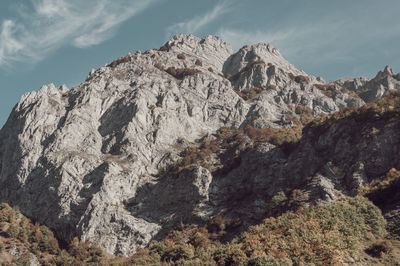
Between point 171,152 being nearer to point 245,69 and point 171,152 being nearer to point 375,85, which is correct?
point 245,69

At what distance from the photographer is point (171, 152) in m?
74.9

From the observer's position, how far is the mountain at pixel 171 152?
5109 cm

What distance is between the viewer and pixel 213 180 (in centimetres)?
6194

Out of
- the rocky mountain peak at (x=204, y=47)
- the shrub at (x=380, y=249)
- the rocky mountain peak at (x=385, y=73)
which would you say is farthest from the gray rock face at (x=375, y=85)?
the shrub at (x=380, y=249)

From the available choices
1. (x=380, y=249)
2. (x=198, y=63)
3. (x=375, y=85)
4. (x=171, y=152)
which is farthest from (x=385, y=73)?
(x=380, y=249)

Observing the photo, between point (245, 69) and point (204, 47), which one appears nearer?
point (245, 69)

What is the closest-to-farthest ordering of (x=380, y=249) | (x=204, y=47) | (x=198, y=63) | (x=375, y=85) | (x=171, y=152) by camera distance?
(x=380, y=249), (x=171, y=152), (x=375, y=85), (x=198, y=63), (x=204, y=47)

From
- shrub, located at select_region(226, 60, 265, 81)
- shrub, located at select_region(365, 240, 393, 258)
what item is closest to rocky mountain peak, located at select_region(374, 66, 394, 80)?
shrub, located at select_region(226, 60, 265, 81)

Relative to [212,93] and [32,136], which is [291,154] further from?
[32,136]

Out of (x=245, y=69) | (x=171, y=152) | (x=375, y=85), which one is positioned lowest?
(x=171, y=152)

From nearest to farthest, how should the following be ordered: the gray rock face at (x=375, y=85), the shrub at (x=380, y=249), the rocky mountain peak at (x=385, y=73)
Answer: the shrub at (x=380, y=249) < the gray rock face at (x=375, y=85) < the rocky mountain peak at (x=385, y=73)

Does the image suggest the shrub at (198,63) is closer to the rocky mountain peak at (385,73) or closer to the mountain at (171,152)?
the mountain at (171,152)

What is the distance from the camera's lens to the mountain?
51.1m

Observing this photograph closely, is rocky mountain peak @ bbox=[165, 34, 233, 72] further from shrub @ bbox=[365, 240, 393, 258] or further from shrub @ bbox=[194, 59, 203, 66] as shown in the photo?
shrub @ bbox=[365, 240, 393, 258]
